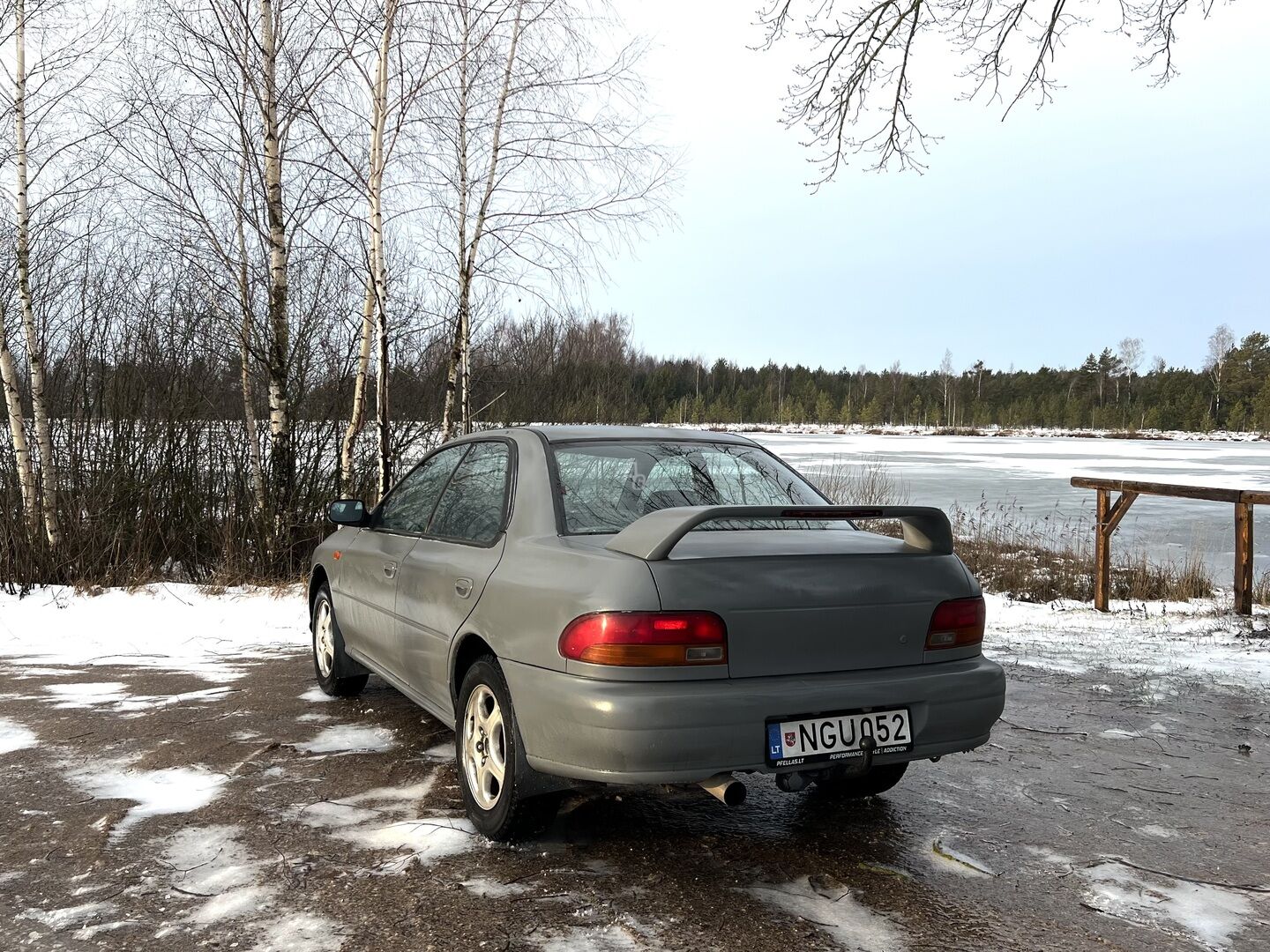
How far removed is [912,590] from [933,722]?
0.44 meters

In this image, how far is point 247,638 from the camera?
24.5 feet

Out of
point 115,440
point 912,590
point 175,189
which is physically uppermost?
point 175,189

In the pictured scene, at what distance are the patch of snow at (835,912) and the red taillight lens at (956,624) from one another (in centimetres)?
87

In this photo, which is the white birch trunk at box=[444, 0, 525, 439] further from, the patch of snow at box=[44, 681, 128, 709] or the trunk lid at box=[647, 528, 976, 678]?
the trunk lid at box=[647, 528, 976, 678]

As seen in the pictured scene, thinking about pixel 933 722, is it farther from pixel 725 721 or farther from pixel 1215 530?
pixel 1215 530

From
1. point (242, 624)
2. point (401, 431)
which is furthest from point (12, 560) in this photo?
point (401, 431)

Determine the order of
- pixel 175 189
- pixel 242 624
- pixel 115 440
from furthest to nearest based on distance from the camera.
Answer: pixel 175 189 < pixel 115 440 < pixel 242 624

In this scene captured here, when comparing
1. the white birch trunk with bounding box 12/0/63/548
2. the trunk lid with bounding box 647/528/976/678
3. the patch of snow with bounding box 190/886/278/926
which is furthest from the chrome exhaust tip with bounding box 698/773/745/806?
the white birch trunk with bounding box 12/0/63/548

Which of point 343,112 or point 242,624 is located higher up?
point 343,112

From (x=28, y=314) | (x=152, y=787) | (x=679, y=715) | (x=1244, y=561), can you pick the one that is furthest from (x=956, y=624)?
(x=28, y=314)

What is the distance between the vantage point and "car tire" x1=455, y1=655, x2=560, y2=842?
319cm

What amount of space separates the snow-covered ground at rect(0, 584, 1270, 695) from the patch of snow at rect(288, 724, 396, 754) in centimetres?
1

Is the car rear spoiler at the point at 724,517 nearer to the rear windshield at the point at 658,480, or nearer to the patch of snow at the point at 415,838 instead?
the rear windshield at the point at 658,480

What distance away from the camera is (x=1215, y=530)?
16422 millimetres
